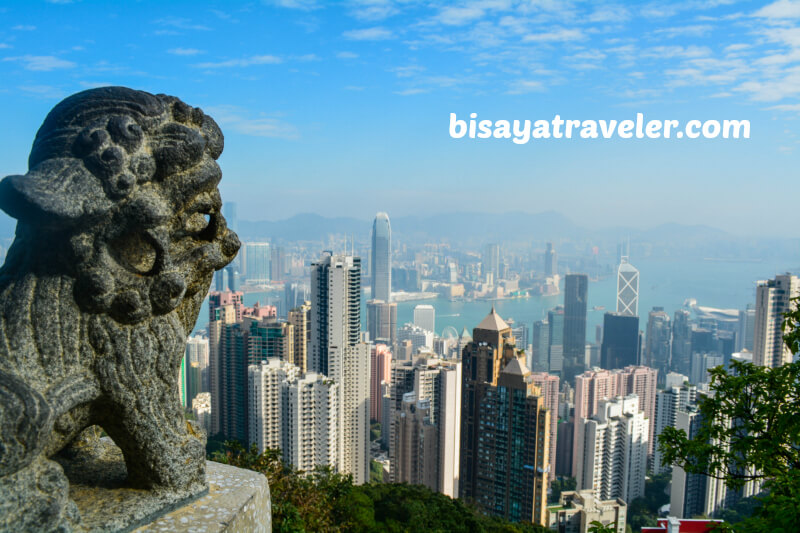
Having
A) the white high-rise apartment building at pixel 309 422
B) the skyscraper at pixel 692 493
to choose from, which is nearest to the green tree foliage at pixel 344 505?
the white high-rise apartment building at pixel 309 422

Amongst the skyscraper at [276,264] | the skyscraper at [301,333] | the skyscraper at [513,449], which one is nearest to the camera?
the skyscraper at [513,449]

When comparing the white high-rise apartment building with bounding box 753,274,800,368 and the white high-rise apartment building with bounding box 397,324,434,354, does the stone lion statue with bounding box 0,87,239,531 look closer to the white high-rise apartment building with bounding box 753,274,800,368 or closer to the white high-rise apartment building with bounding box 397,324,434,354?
the white high-rise apartment building with bounding box 753,274,800,368

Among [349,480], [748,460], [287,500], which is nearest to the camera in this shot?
[748,460]

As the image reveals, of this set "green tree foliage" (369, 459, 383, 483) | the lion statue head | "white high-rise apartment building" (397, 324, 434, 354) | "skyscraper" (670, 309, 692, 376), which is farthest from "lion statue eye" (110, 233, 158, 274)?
"skyscraper" (670, 309, 692, 376)

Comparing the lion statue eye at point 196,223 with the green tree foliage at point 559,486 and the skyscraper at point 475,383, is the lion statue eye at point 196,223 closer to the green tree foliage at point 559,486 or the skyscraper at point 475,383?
the skyscraper at point 475,383

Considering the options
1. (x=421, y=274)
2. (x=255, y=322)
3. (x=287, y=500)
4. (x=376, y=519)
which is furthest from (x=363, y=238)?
(x=287, y=500)

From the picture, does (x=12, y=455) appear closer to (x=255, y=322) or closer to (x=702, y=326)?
(x=255, y=322)
